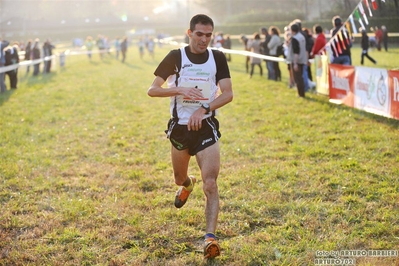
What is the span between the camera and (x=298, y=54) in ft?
49.1

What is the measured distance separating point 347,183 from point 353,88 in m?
6.43

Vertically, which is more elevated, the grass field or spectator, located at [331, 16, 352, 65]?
spectator, located at [331, 16, 352, 65]

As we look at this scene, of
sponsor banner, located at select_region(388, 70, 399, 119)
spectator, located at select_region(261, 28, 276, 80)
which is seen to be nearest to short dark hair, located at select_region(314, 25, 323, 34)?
spectator, located at select_region(261, 28, 276, 80)

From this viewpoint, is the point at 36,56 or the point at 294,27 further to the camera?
the point at 36,56

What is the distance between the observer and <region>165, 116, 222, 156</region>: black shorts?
17.4 feet

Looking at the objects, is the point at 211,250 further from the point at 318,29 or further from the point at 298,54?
the point at 318,29

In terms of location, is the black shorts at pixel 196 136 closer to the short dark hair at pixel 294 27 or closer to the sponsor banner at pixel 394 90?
the sponsor banner at pixel 394 90

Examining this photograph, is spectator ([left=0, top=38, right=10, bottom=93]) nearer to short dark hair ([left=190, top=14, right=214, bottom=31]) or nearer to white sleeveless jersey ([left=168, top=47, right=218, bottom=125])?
white sleeveless jersey ([left=168, top=47, right=218, bottom=125])

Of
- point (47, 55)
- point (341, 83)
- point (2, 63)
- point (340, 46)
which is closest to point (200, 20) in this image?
point (341, 83)

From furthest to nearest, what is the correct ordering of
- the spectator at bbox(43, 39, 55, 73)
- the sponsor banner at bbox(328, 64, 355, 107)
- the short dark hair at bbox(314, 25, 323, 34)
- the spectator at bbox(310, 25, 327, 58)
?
the spectator at bbox(43, 39, 55, 73) → the spectator at bbox(310, 25, 327, 58) → the short dark hair at bbox(314, 25, 323, 34) → the sponsor banner at bbox(328, 64, 355, 107)

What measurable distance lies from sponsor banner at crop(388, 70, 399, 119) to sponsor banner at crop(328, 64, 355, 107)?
6.77 feet

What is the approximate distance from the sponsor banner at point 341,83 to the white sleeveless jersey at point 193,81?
8551 mm

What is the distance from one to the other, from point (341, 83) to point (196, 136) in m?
9.25

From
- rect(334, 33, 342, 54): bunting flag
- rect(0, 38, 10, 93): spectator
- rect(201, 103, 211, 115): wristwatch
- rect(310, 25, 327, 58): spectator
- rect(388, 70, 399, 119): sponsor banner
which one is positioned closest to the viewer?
rect(201, 103, 211, 115): wristwatch
